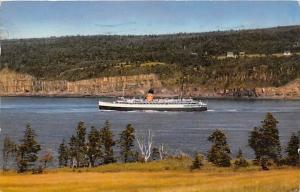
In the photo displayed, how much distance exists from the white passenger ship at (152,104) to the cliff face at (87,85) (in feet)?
0.48

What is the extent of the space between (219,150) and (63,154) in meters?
2.00

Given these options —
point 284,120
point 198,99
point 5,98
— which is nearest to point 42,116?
point 5,98

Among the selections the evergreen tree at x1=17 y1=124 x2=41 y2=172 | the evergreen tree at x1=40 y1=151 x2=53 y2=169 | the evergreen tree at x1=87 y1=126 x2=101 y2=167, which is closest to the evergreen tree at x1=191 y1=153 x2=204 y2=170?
the evergreen tree at x1=87 y1=126 x2=101 y2=167

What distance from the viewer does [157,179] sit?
9.16m

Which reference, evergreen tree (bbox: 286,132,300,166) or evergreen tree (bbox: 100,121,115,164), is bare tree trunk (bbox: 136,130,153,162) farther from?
evergreen tree (bbox: 286,132,300,166)

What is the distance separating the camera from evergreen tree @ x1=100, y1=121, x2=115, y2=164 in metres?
9.68

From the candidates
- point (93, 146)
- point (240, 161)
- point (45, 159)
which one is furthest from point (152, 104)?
point (45, 159)

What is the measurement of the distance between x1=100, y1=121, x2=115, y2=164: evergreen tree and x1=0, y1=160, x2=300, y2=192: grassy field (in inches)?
5.9

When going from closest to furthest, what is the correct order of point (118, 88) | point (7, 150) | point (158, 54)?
point (7, 150)
point (158, 54)
point (118, 88)

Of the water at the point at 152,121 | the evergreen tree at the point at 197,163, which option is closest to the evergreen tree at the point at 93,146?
the water at the point at 152,121

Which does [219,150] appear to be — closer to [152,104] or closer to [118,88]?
[152,104]

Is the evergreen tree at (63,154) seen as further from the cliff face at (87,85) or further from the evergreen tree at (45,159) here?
the cliff face at (87,85)

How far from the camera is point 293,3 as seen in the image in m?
9.46

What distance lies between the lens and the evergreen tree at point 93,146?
31.6ft
